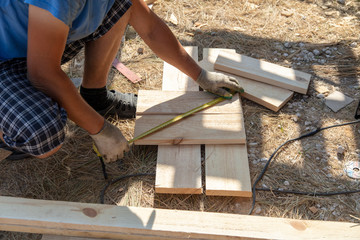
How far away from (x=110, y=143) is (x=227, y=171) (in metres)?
0.73

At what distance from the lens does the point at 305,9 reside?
3.75 metres

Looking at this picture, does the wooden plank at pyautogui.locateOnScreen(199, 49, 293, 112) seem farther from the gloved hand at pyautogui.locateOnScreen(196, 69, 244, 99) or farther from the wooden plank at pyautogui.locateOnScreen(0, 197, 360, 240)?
the wooden plank at pyautogui.locateOnScreen(0, 197, 360, 240)

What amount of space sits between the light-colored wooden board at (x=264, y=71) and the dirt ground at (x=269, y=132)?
4.4 inches

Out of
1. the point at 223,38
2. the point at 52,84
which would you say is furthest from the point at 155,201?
the point at 223,38

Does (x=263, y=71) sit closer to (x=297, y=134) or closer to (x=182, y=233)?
(x=297, y=134)

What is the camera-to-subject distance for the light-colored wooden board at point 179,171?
2.09m

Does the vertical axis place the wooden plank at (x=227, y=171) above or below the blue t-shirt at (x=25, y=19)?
below

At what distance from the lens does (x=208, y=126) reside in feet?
7.86

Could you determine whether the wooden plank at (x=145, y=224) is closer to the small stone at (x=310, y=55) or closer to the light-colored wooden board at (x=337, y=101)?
the light-colored wooden board at (x=337, y=101)

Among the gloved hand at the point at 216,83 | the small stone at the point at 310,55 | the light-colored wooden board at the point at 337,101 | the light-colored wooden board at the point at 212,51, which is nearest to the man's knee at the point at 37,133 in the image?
the gloved hand at the point at 216,83

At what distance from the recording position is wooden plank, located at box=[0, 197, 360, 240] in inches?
65.4

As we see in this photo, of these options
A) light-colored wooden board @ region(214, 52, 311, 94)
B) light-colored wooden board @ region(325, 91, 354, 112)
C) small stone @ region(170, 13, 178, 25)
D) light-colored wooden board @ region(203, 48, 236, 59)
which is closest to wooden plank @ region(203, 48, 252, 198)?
light-colored wooden board @ region(214, 52, 311, 94)

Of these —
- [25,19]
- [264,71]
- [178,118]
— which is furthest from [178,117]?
[25,19]

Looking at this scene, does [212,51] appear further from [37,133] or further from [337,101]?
[37,133]
